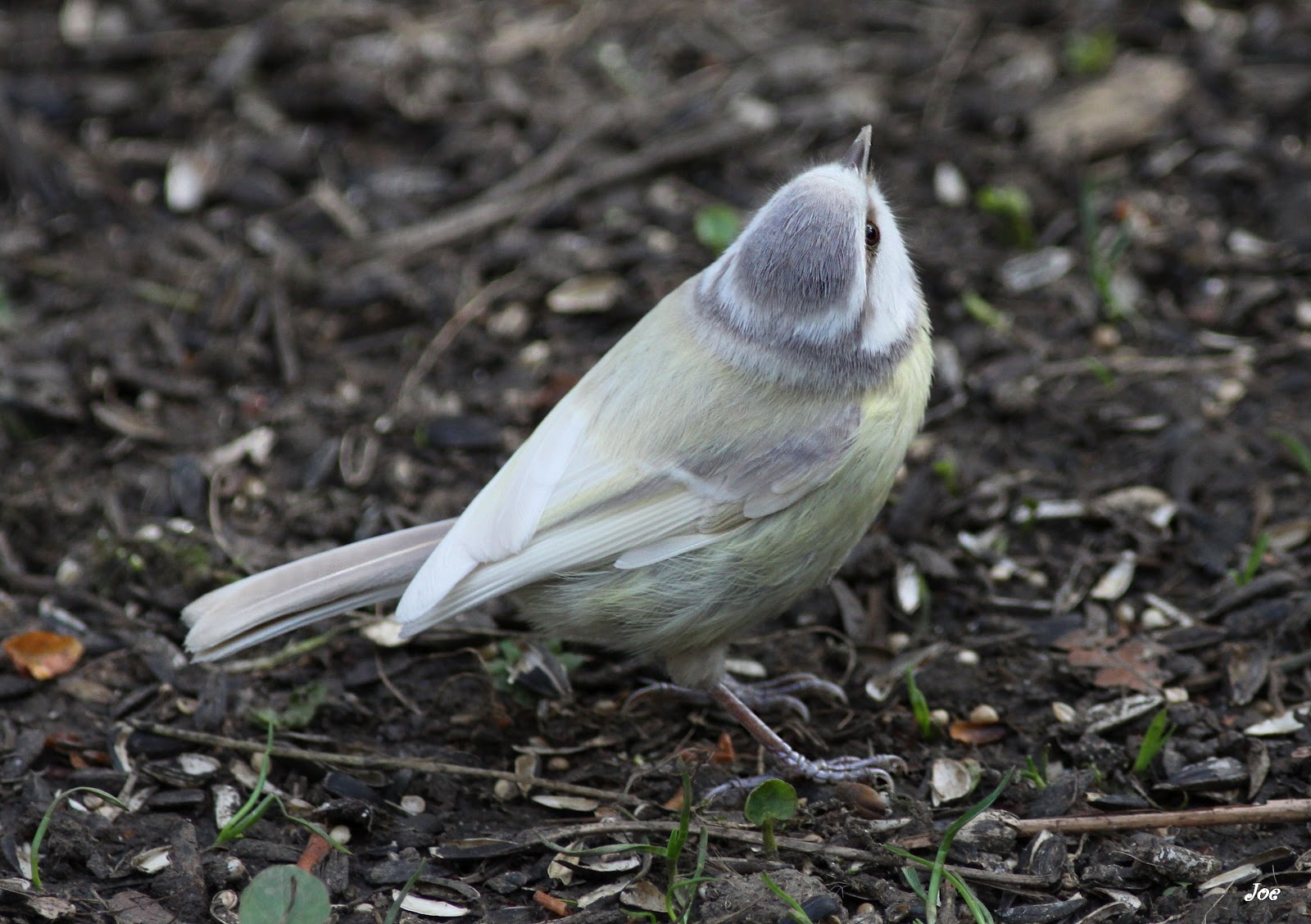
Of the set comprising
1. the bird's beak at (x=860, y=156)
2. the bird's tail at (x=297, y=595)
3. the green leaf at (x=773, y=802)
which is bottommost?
the green leaf at (x=773, y=802)

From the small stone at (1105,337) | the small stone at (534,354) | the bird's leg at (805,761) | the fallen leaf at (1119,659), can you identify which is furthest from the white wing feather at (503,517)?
the small stone at (1105,337)

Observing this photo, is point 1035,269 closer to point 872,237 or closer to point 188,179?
point 872,237

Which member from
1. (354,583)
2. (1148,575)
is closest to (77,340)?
(354,583)

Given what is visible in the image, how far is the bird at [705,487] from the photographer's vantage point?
3514 millimetres

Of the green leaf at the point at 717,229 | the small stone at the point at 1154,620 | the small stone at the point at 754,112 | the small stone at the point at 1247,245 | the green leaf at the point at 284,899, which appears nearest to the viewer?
the green leaf at the point at 284,899

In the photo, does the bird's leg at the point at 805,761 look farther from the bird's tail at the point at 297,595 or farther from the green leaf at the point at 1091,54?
the green leaf at the point at 1091,54

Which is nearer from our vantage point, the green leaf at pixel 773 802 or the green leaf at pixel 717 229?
the green leaf at pixel 773 802

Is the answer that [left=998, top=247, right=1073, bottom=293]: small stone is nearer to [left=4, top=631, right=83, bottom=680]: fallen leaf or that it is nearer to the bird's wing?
the bird's wing

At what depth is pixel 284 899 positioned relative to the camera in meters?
3.13

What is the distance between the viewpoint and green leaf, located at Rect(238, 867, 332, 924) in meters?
3.10

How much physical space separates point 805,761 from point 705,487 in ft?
2.88

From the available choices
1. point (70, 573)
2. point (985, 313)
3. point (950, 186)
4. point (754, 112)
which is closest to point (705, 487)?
point (985, 313)

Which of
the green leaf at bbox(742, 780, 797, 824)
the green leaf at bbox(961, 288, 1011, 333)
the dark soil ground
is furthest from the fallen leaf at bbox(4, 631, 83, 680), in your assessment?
the green leaf at bbox(961, 288, 1011, 333)

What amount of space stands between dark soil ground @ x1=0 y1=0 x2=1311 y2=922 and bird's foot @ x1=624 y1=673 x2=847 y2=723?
49 millimetres
